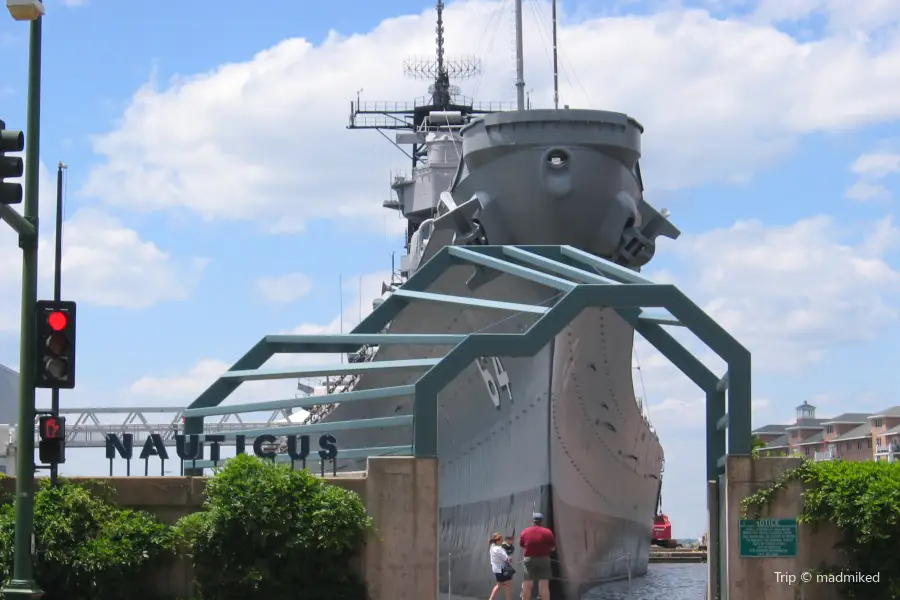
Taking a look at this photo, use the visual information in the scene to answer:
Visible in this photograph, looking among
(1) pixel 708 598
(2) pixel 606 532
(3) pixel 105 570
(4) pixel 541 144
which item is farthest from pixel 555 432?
(3) pixel 105 570

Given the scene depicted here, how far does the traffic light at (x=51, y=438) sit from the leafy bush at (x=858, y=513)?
7.90 m

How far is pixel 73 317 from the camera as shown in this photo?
1401 cm

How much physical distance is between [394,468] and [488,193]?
10.2 metres

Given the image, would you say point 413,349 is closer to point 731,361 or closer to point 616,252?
point 616,252

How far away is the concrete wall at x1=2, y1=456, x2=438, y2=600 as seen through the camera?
54.6 feet

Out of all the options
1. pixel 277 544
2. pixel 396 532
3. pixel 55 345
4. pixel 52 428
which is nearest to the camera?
pixel 55 345

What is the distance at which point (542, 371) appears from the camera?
82.5 ft

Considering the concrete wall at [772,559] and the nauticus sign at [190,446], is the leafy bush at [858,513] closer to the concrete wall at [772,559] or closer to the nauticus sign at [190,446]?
the concrete wall at [772,559]

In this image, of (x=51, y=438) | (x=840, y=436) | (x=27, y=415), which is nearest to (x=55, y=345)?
(x=27, y=415)

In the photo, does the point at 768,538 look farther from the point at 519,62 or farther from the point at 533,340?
the point at 519,62

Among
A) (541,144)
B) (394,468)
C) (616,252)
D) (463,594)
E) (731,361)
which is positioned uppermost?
(541,144)

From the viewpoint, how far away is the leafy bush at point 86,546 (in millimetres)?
16422

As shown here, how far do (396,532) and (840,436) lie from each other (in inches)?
4708

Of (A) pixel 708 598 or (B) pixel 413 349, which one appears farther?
(B) pixel 413 349
